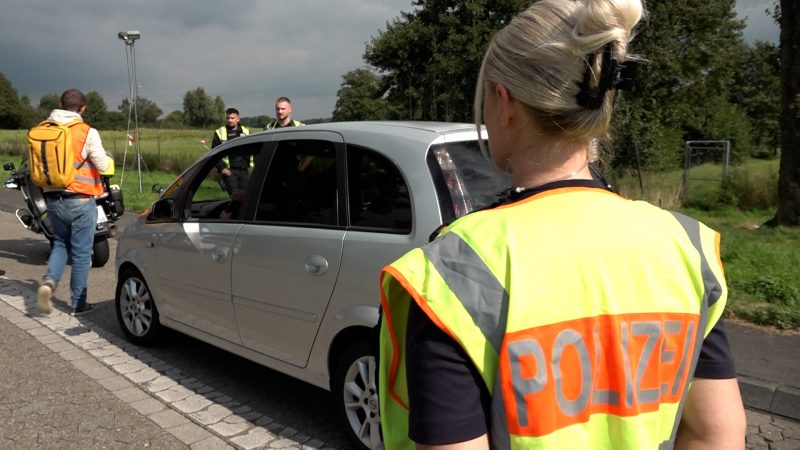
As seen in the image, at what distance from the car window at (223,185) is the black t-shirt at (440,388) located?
3462 millimetres

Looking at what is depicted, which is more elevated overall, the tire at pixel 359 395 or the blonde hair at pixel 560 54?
the blonde hair at pixel 560 54

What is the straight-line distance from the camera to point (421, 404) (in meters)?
0.98

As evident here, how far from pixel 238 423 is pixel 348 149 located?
6.02ft

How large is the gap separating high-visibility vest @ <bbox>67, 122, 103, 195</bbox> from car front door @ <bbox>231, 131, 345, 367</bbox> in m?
2.94

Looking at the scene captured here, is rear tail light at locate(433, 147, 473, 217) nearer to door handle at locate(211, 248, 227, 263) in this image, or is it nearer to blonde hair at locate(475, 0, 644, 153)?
door handle at locate(211, 248, 227, 263)

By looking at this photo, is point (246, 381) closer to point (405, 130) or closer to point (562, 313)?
point (405, 130)

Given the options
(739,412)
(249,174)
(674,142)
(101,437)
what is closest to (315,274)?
(249,174)

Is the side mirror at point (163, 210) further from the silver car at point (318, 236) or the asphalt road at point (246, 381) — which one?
the asphalt road at point (246, 381)

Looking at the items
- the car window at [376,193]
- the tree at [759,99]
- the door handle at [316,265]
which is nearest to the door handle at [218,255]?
the door handle at [316,265]

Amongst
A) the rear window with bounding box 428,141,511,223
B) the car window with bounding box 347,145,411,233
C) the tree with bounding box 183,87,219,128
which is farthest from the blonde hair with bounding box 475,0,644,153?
the tree with bounding box 183,87,219,128

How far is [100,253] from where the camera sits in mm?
8742

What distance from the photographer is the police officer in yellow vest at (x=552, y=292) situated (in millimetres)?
970

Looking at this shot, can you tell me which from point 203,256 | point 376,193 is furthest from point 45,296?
point 376,193

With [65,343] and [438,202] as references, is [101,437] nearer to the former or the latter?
[65,343]
